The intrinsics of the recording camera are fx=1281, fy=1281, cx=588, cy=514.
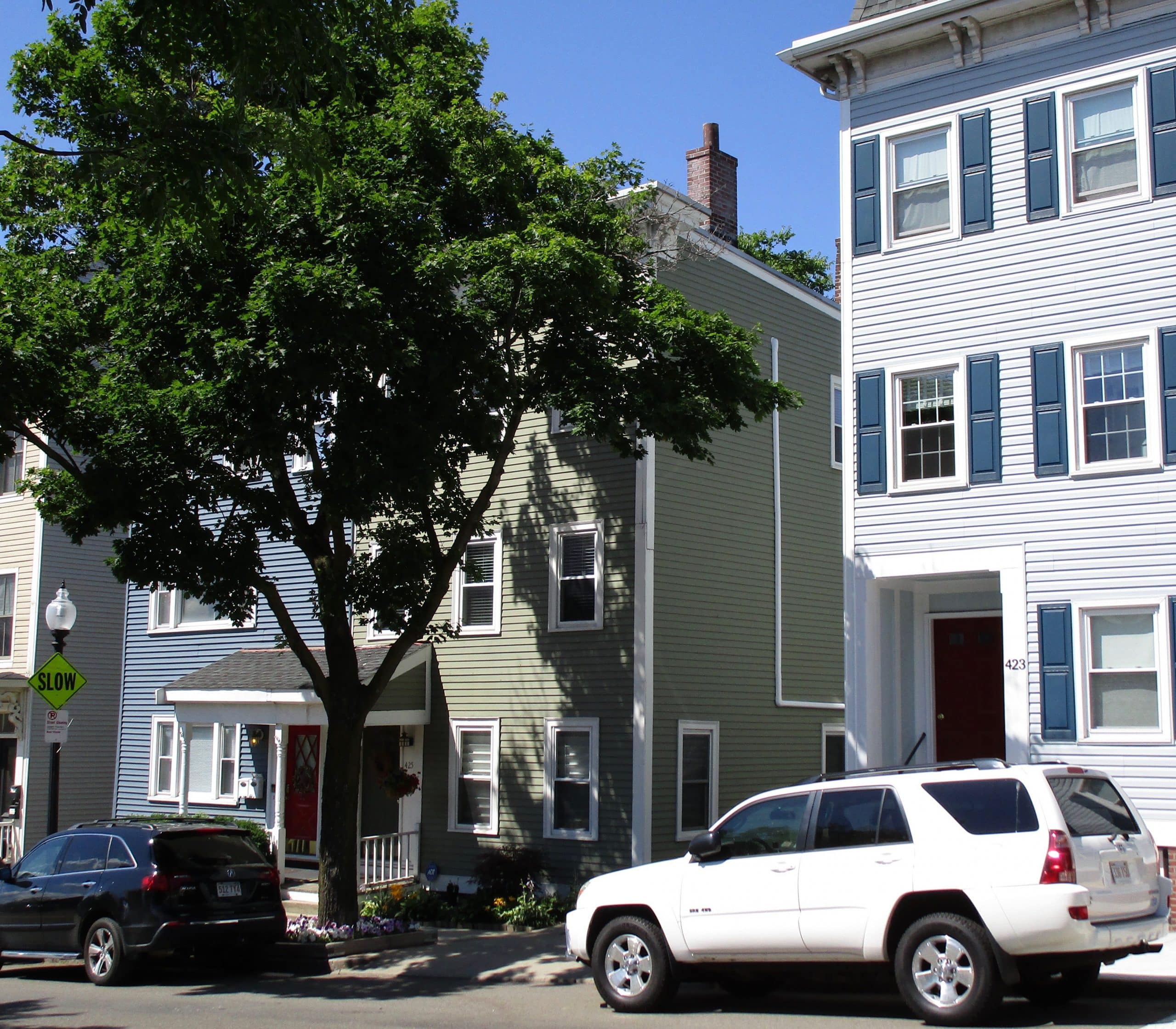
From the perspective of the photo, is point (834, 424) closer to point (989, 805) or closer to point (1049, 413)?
point (1049, 413)

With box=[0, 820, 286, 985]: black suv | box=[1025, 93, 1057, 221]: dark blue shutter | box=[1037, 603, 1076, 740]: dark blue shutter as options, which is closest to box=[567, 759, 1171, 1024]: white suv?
box=[1037, 603, 1076, 740]: dark blue shutter

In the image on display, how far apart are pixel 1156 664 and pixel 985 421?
11.1ft

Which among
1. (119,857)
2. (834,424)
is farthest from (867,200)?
(119,857)

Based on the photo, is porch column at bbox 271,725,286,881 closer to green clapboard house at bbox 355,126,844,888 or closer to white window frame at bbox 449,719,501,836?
green clapboard house at bbox 355,126,844,888

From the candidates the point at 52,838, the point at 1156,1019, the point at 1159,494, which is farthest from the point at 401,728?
the point at 1156,1019

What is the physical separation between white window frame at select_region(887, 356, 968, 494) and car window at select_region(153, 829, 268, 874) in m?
8.74

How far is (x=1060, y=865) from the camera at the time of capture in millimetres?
8656

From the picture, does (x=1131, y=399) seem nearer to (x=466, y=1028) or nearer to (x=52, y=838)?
(x=466, y=1028)

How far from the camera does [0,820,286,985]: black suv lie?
1331cm

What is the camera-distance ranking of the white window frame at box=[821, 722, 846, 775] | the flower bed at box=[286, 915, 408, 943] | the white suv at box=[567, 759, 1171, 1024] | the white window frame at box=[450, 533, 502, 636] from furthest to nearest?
1. the white window frame at box=[821, 722, 846, 775]
2. the white window frame at box=[450, 533, 502, 636]
3. the flower bed at box=[286, 915, 408, 943]
4. the white suv at box=[567, 759, 1171, 1024]

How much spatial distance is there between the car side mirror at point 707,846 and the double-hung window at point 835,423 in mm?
12708

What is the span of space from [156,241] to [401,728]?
8.91 meters

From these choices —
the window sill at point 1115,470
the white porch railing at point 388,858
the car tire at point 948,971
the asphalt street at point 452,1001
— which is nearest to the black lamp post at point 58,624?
the asphalt street at point 452,1001

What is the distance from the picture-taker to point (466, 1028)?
10.3 m
